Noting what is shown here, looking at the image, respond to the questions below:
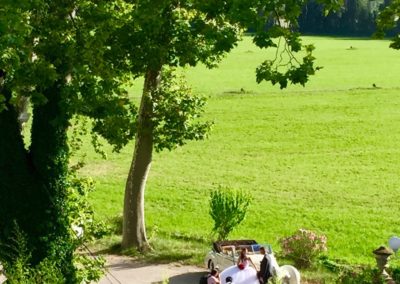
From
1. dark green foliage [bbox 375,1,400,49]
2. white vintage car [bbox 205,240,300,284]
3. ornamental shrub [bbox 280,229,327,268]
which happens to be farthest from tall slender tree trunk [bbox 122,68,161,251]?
dark green foliage [bbox 375,1,400,49]

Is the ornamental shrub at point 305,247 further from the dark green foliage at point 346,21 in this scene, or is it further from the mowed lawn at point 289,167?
the dark green foliage at point 346,21

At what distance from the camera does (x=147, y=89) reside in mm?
27062

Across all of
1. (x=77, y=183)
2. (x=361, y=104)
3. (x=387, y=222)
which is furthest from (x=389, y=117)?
(x=77, y=183)

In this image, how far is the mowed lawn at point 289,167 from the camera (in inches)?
1380

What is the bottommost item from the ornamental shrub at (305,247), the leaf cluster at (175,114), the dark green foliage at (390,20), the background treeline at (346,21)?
the ornamental shrub at (305,247)

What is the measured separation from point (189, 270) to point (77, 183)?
28.2ft

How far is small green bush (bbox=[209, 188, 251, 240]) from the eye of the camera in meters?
26.9

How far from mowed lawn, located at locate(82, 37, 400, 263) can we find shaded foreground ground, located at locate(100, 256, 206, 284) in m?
3.87

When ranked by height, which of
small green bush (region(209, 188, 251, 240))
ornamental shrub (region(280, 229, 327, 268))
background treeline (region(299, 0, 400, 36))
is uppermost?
background treeline (region(299, 0, 400, 36))

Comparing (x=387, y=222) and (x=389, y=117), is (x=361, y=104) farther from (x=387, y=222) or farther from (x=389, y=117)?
(x=387, y=222)

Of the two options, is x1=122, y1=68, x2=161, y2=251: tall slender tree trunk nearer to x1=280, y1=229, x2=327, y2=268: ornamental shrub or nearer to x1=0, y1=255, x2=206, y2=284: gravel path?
x1=0, y1=255, x2=206, y2=284: gravel path

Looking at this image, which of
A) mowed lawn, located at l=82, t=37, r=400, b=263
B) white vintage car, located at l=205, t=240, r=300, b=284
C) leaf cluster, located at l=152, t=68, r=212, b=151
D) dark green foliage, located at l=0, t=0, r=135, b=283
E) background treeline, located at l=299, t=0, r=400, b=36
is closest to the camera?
dark green foliage, located at l=0, t=0, r=135, b=283

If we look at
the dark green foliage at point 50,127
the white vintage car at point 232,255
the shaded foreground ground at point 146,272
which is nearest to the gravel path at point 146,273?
the shaded foreground ground at point 146,272

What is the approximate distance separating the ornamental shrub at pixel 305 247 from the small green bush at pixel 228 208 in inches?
77.5
